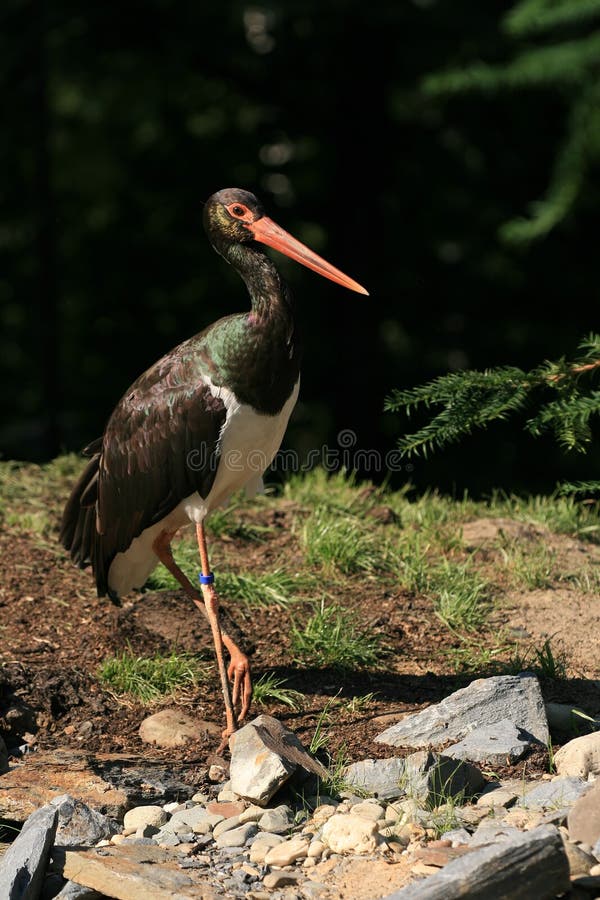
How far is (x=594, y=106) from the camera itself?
117 inches

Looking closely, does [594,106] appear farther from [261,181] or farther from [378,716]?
[261,181]

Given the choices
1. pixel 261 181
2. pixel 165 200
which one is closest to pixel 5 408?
pixel 165 200

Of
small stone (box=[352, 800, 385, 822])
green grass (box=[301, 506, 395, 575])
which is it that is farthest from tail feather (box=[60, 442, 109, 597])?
small stone (box=[352, 800, 385, 822])

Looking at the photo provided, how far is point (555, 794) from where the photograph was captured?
12.0 ft

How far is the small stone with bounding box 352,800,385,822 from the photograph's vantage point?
3601mm

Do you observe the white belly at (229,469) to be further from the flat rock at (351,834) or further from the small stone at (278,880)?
the small stone at (278,880)

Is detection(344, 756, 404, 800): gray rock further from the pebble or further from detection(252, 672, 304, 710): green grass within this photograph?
detection(252, 672, 304, 710): green grass

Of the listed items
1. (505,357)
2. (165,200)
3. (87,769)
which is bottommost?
(87,769)

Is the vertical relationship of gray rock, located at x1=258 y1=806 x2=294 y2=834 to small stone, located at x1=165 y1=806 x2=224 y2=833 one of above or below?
above

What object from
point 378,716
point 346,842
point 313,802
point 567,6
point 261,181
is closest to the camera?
point 567,6

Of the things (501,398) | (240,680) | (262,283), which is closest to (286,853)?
(240,680)

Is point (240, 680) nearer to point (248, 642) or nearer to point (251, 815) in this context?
point (248, 642)

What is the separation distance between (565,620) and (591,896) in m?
2.19

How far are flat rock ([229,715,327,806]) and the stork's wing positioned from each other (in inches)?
43.7
